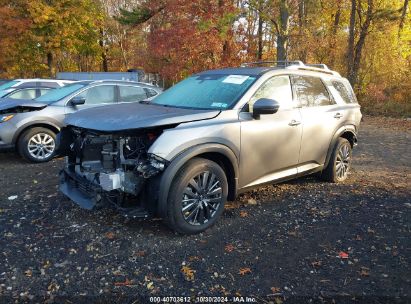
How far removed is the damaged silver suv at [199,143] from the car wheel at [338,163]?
302mm

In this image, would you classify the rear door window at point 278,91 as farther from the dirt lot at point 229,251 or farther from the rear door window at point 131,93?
the rear door window at point 131,93

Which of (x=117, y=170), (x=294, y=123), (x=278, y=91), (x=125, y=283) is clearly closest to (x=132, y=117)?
(x=117, y=170)

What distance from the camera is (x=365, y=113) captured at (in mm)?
18062

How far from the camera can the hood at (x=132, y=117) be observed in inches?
139

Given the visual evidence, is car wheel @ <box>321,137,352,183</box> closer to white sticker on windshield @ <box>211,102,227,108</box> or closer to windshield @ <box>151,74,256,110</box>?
windshield @ <box>151,74,256,110</box>

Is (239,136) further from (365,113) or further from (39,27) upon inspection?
(39,27)

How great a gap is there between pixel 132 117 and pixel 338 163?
3.51 metres

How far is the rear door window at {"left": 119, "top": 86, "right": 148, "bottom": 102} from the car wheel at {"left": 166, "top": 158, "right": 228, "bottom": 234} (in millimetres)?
4673

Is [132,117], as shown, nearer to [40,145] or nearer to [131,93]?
[40,145]

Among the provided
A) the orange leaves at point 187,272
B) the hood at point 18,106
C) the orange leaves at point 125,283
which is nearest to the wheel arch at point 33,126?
the hood at point 18,106

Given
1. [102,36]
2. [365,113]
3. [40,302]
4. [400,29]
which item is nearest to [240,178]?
[40,302]

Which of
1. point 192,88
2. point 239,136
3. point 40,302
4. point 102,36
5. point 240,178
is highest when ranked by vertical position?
point 102,36

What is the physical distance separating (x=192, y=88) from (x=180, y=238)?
2.03 metres

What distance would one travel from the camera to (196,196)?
384cm
